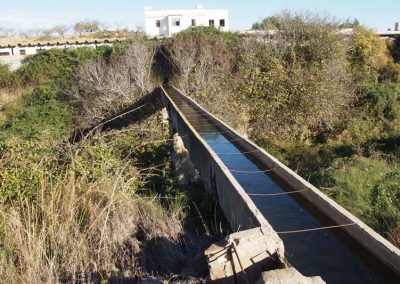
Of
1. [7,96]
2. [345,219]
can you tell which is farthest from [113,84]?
[345,219]

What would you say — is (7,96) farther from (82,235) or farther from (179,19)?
(82,235)

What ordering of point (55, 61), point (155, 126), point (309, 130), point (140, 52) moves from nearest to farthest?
point (155, 126), point (309, 130), point (140, 52), point (55, 61)

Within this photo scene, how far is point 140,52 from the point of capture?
24.0 metres

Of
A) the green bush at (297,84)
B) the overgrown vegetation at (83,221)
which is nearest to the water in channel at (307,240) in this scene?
the overgrown vegetation at (83,221)

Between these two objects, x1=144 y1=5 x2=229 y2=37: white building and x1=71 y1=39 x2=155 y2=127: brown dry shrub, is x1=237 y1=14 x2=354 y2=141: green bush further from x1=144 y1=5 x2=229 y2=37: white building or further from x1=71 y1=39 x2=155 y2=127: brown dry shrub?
x1=144 y1=5 x2=229 y2=37: white building

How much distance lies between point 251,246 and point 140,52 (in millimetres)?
21719

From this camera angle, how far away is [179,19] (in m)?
48.8

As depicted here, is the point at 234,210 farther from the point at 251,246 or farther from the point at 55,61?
the point at 55,61

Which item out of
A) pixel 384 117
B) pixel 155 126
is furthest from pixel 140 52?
pixel 384 117

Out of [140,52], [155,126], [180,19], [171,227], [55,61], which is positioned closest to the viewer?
[171,227]

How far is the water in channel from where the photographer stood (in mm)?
4004

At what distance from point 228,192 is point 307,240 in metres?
1.09

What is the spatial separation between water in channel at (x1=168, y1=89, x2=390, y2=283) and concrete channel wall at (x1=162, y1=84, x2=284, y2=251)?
0.54m

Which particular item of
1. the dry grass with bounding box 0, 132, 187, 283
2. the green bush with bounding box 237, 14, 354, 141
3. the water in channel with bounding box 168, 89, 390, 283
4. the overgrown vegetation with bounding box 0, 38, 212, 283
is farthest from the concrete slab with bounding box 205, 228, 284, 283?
the green bush with bounding box 237, 14, 354, 141
